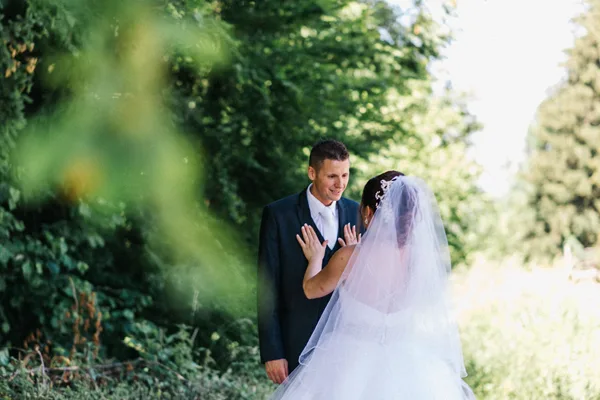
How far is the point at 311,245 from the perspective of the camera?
4.52m

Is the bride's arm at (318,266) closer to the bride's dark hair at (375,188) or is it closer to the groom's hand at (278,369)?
the bride's dark hair at (375,188)

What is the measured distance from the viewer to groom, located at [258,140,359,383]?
450 cm

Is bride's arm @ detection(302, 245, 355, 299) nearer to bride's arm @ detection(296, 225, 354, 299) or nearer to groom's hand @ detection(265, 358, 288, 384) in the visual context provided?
bride's arm @ detection(296, 225, 354, 299)

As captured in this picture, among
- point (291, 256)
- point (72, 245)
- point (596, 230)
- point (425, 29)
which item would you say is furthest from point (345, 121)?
point (596, 230)

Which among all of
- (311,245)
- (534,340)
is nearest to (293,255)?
(311,245)

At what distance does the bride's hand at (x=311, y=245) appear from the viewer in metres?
4.50

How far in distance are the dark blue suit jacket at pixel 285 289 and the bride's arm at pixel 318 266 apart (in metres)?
0.09

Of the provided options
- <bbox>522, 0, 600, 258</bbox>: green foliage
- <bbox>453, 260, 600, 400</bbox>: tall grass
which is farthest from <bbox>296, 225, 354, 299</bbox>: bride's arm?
<bbox>522, 0, 600, 258</bbox>: green foliage

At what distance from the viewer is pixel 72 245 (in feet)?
27.0

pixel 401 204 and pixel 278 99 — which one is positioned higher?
pixel 278 99

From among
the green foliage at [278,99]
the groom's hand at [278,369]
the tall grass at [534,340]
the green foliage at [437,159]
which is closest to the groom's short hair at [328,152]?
the groom's hand at [278,369]

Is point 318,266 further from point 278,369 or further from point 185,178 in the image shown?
point 185,178

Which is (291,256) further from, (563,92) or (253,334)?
(563,92)

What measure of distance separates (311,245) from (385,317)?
21.1 inches
